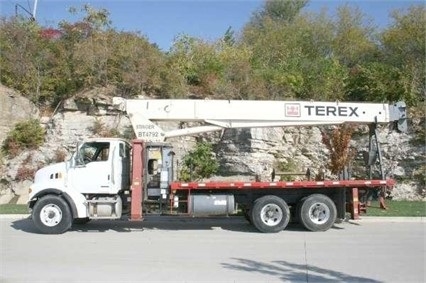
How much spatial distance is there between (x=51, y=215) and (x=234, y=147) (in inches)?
464

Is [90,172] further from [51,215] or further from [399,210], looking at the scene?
[399,210]

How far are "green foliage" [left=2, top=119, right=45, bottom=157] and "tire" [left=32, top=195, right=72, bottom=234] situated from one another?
11725mm

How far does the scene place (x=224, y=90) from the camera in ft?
83.3

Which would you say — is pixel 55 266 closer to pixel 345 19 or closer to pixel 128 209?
pixel 128 209

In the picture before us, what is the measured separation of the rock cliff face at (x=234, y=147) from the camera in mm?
22984

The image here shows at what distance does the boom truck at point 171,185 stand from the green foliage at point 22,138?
11048 millimetres

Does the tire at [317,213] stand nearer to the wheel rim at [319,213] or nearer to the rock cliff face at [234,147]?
the wheel rim at [319,213]

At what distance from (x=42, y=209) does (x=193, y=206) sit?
3799 mm

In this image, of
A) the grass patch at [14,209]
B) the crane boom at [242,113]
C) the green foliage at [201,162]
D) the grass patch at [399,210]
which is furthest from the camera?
the green foliage at [201,162]

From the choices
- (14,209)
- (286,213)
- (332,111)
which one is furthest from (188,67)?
(286,213)

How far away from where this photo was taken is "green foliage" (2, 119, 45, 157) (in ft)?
77.8

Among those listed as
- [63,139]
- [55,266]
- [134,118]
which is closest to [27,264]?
[55,266]

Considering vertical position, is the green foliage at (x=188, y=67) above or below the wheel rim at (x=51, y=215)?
above

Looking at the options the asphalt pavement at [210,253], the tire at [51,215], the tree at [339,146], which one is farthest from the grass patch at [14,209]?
the tree at [339,146]
